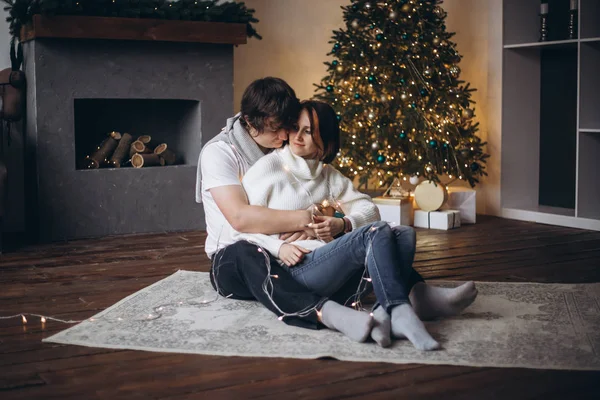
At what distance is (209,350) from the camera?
218cm

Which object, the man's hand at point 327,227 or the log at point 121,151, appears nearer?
the man's hand at point 327,227

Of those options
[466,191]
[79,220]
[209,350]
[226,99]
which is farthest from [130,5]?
[209,350]

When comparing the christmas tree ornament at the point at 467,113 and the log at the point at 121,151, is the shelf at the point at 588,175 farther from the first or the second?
the log at the point at 121,151

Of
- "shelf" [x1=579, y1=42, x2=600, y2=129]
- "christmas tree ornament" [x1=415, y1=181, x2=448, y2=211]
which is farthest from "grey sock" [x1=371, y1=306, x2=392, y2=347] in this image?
"shelf" [x1=579, y1=42, x2=600, y2=129]

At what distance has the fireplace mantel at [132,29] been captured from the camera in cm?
406

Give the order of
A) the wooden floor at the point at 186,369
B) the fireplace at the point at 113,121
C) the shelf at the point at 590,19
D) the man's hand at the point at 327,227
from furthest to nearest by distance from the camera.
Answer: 1. the shelf at the point at 590,19
2. the fireplace at the point at 113,121
3. the man's hand at the point at 327,227
4. the wooden floor at the point at 186,369

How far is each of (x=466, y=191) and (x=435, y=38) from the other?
101cm

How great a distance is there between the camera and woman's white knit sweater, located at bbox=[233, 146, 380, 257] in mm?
2537

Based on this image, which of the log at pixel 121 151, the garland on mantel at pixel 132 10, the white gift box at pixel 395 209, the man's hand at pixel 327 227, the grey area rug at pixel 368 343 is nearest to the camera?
the grey area rug at pixel 368 343

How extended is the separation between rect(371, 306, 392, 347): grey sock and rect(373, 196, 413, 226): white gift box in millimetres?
2425

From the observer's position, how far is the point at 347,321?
222cm

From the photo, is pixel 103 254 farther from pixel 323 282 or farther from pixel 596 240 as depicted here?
pixel 596 240

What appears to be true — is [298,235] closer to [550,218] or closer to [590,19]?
[550,218]

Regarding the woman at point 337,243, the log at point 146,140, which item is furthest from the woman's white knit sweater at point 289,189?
the log at point 146,140
